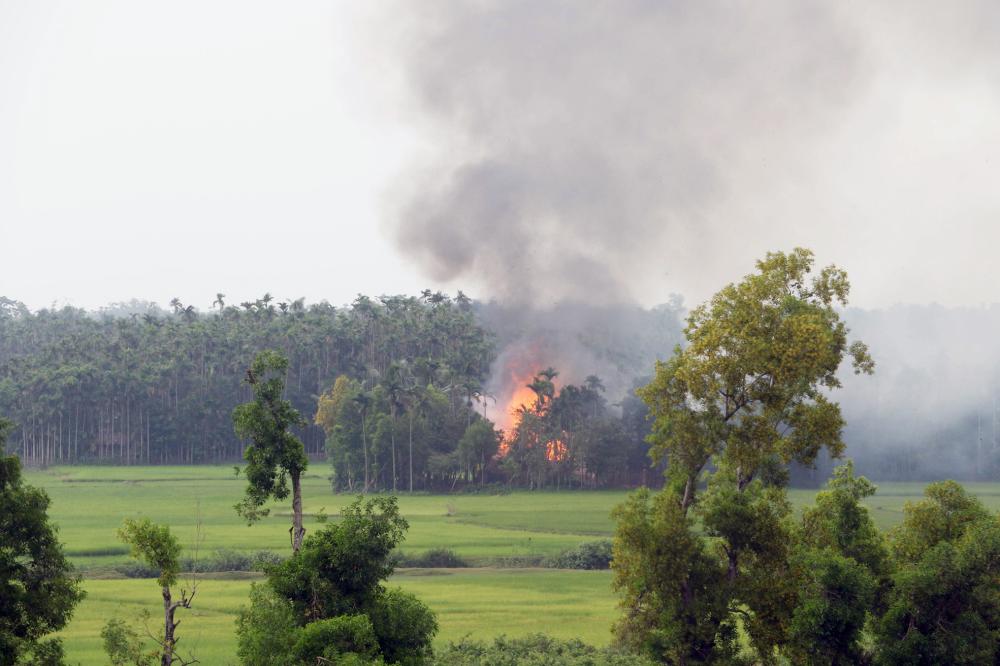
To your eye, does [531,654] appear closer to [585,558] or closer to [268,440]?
[268,440]

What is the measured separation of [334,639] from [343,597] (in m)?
2.02

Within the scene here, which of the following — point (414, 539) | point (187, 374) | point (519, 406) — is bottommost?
point (414, 539)

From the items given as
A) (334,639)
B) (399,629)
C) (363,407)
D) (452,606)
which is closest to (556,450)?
(363,407)

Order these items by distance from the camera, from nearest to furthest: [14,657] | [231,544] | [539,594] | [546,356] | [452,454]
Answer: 1. [14,657]
2. [539,594]
3. [231,544]
4. [452,454]
5. [546,356]

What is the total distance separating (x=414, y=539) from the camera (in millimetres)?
86500

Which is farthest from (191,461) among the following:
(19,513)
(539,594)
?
(19,513)

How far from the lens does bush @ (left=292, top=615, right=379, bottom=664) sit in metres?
28.4

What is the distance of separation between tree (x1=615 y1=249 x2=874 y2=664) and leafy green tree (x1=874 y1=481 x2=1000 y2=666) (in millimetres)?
3207

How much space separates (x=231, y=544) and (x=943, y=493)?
57248 mm

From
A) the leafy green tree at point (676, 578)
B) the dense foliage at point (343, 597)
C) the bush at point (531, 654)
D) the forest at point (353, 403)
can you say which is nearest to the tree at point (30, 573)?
the dense foliage at point (343, 597)

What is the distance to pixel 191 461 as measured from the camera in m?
165

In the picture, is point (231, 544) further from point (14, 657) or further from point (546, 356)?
point (546, 356)

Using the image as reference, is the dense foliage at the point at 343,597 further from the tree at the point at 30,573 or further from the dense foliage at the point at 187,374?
the dense foliage at the point at 187,374

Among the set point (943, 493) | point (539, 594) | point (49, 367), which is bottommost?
point (539, 594)
